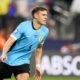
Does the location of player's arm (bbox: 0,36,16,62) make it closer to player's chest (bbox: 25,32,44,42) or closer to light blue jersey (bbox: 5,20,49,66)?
light blue jersey (bbox: 5,20,49,66)

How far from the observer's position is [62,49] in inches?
826

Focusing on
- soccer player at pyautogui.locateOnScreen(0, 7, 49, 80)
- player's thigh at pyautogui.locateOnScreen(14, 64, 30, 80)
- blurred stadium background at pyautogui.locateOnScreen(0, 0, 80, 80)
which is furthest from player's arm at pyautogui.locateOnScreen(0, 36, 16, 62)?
blurred stadium background at pyautogui.locateOnScreen(0, 0, 80, 80)

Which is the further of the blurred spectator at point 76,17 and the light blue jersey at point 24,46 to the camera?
the blurred spectator at point 76,17

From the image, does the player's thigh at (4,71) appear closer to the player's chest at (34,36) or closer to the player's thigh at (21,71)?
the player's thigh at (21,71)

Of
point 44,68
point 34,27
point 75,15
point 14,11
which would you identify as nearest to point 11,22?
point 14,11

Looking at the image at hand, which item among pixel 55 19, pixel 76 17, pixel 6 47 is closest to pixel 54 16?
pixel 55 19

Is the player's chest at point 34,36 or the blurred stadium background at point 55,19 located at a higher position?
the player's chest at point 34,36

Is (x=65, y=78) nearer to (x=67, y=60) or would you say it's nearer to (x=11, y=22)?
Answer: (x=67, y=60)

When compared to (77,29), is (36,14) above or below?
above

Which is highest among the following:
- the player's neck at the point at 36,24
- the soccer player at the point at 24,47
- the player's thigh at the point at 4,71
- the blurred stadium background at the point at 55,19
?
the player's neck at the point at 36,24

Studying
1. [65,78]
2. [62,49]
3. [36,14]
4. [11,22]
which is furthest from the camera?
[11,22]

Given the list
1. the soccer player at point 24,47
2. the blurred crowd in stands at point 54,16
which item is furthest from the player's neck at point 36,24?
the blurred crowd in stands at point 54,16

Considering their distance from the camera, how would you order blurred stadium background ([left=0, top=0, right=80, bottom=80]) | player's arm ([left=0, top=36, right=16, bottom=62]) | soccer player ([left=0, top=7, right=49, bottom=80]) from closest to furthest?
1. player's arm ([left=0, top=36, right=16, bottom=62])
2. soccer player ([left=0, top=7, right=49, bottom=80])
3. blurred stadium background ([left=0, top=0, right=80, bottom=80])

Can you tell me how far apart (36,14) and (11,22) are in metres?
11.7
